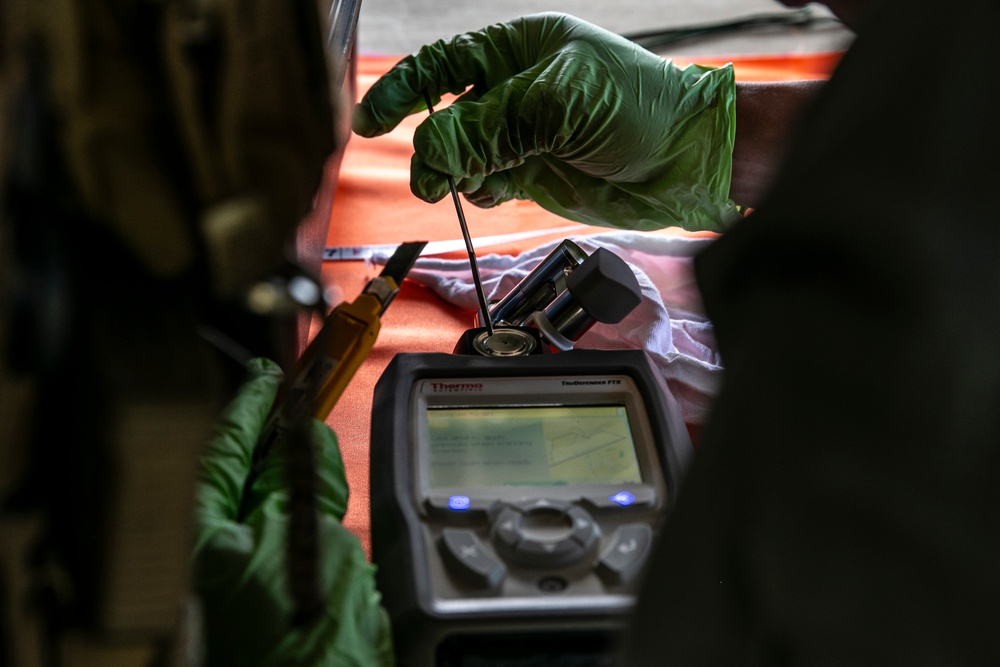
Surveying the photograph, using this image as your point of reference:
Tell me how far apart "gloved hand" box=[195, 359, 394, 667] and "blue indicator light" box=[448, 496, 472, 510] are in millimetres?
66

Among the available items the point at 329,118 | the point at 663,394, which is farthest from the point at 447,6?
the point at 329,118

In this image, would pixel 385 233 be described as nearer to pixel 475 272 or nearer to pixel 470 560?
pixel 475 272

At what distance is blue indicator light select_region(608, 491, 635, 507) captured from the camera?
56 cm

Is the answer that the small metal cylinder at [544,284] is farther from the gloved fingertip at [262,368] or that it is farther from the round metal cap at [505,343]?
the gloved fingertip at [262,368]

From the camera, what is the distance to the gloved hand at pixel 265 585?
448 millimetres

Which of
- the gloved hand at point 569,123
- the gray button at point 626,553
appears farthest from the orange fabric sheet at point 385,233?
the gray button at point 626,553

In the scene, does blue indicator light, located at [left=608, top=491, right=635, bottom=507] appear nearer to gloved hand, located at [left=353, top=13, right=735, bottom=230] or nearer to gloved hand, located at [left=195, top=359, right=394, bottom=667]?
gloved hand, located at [left=195, top=359, right=394, bottom=667]

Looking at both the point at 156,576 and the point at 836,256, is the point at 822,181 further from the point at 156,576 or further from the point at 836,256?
the point at 156,576

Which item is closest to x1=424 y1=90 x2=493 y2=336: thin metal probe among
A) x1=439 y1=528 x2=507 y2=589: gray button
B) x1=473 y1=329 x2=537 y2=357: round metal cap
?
x1=473 y1=329 x2=537 y2=357: round metal cap

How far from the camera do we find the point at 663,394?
0.65 m

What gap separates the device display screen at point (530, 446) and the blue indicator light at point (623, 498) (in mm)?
22

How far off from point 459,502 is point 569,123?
1.36 feet

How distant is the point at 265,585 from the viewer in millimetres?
455

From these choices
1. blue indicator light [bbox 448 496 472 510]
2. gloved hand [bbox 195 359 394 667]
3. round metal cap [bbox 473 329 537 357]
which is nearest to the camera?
gloved hand [bbox 195 359 394 667]
